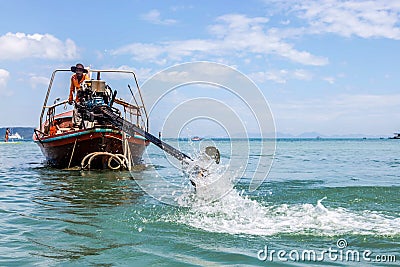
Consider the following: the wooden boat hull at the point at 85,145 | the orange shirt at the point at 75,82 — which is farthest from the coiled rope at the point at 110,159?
the orange shirt at the point at 75,82

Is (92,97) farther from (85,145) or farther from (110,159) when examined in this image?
(110,159)

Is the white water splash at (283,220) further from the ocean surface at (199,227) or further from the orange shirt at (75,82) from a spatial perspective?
the orange shirt at (75,82)

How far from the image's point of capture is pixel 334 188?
480 inches

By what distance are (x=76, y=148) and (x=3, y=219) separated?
9.14 m

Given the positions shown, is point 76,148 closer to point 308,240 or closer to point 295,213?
point 295,213

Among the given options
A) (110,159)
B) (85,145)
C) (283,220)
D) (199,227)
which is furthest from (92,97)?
(283,220)

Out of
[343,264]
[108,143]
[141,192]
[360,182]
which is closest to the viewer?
[343,264]

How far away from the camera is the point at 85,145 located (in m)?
16.8

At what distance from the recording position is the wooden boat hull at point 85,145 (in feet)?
54.0

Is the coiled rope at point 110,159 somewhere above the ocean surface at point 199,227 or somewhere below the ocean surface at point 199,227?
above

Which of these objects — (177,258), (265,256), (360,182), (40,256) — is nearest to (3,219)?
(40,256)

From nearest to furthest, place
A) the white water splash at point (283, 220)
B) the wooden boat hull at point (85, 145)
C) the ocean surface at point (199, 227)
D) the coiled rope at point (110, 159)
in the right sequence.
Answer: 1. the ocean surface at point (199, 227)
2. the white water splash at point (283, 220)
3. the wooden boat hull at point (85, 145)
4. the coiled rope at point (110, 159)

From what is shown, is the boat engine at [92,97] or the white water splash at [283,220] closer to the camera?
the white water splash at [283,220]

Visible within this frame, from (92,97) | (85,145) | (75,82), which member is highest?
(75,82)
